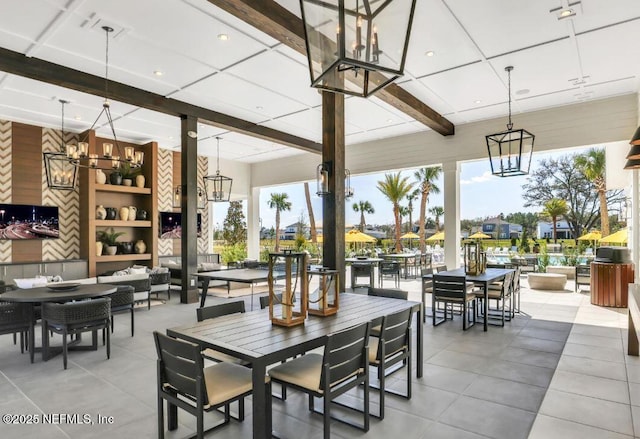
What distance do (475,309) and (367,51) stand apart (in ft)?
15.9

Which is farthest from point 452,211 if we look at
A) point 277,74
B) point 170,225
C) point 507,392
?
point 170,225

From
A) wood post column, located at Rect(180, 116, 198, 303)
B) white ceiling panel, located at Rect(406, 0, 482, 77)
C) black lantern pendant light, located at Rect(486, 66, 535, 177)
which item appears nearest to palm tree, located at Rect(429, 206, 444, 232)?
black lantern pendant light, located at Rect(486, 66, 535, 177)

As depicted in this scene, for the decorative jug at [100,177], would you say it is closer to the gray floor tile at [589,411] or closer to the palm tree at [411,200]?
the gray floor tile at [589,411]

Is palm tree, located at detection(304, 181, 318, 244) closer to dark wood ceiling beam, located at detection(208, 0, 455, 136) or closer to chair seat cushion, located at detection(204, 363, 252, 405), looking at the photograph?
dark wood ceiling beam, located at detection(208, 0, 455, 136)

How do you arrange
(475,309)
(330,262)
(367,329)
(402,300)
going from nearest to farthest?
(367,329) < (402,300) < (330,262) < (475,309)

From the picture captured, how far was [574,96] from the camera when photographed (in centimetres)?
712

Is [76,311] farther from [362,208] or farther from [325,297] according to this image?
[362,208]

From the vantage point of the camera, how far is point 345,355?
2.47 meters

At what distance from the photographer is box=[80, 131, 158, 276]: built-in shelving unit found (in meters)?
8.81

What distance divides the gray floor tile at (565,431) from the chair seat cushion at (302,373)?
1.54m

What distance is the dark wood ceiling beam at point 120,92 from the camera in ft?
17.0

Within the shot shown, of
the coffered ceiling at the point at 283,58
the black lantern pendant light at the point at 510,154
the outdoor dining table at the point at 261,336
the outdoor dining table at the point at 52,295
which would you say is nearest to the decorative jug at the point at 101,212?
the coffered ceiling at the point at 283,58

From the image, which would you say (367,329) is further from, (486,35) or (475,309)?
(486,35)

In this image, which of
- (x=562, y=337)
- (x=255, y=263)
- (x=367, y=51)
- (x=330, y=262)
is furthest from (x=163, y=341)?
(x=255, y=263)
